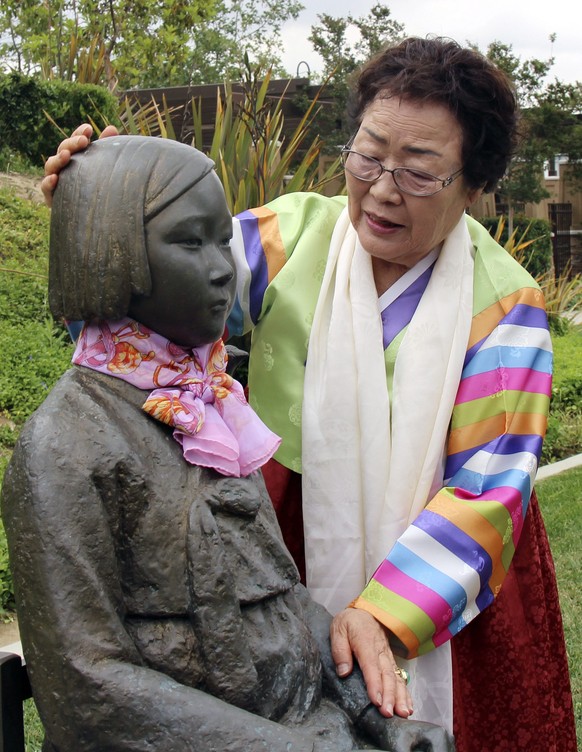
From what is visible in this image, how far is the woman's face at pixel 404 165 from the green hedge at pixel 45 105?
7295 millimetres

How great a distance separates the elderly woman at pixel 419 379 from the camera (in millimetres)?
2361

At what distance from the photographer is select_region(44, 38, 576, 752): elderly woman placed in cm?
236

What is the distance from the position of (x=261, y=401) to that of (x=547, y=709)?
3.82ft

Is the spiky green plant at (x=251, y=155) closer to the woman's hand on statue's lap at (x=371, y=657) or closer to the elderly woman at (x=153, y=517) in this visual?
the woman's hand on statue's lap at (x=371, y=657)

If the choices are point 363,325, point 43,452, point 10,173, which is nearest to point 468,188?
point 363,325

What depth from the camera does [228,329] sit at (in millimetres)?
2623

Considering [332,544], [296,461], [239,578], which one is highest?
[239,578]

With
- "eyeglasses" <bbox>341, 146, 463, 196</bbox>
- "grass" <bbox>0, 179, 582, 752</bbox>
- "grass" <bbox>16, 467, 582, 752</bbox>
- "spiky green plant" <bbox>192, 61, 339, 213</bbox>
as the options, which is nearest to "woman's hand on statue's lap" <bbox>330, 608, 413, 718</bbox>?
"eyeglasses" <bbox>341, 146, 463, 196</bbox>

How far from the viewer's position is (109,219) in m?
1.56

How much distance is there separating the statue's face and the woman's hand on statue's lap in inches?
25.2

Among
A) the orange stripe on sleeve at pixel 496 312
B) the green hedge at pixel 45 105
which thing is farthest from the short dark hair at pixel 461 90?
the green hedge at pixel 45 105

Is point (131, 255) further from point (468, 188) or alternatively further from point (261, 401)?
point (468, 188)

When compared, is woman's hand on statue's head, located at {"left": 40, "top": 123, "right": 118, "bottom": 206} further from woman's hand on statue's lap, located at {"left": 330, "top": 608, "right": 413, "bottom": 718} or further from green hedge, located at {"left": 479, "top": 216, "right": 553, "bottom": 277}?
green hedge, located at {"left": 479, "top": 216, "right": 553, "bottom": 277}

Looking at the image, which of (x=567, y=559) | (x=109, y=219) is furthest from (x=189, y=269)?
(x=567, y=559)
